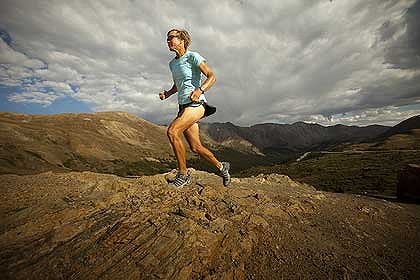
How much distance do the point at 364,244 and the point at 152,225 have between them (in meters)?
4.02

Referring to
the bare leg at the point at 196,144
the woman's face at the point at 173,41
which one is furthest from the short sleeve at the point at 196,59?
the bare leg at the point at 196,144

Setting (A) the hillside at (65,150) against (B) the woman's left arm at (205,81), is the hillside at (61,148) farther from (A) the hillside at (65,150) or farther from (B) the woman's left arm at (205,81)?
(B) the woman's left arm at (205,81)

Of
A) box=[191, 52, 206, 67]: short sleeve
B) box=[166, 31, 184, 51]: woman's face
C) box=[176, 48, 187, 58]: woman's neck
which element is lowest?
box=[191, 52, 206, 67]: short sleeve

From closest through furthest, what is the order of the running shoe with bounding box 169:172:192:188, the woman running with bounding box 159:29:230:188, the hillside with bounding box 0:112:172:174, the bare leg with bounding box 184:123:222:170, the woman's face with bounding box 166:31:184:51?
the woman running with bounding box 159:29:230:188
the woman's face with bounding box 166:31:184:51
the bare leg with bounding box 184:123:222:170
the running shoe with bounding box 169:172:192:188
the hillside with bounding box 0:112:172:174

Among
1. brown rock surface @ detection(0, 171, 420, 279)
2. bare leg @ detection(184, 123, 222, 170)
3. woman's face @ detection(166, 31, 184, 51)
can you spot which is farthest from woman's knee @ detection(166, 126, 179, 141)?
woman's face @ detection(166, 31, 184, 51)

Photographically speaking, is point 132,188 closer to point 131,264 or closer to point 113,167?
point 131,264

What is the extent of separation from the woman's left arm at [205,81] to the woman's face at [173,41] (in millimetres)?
783

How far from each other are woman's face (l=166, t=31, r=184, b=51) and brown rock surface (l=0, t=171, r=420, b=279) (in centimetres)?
358

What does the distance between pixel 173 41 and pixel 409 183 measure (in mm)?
12620

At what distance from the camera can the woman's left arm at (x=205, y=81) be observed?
5.58 meters

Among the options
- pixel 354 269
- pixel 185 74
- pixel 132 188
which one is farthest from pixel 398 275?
pixel 132 188

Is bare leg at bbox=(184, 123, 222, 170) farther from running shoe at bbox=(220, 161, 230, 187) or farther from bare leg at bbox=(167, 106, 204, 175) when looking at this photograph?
running shoe at bbox=(220, 161, 230, 187)

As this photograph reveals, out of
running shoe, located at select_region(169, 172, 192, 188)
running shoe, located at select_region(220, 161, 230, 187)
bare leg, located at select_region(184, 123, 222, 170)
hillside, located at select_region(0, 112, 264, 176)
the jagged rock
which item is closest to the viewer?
bare leg, located at select_region(184, 123, 222, 170)

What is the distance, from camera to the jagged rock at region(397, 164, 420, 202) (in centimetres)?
1100
